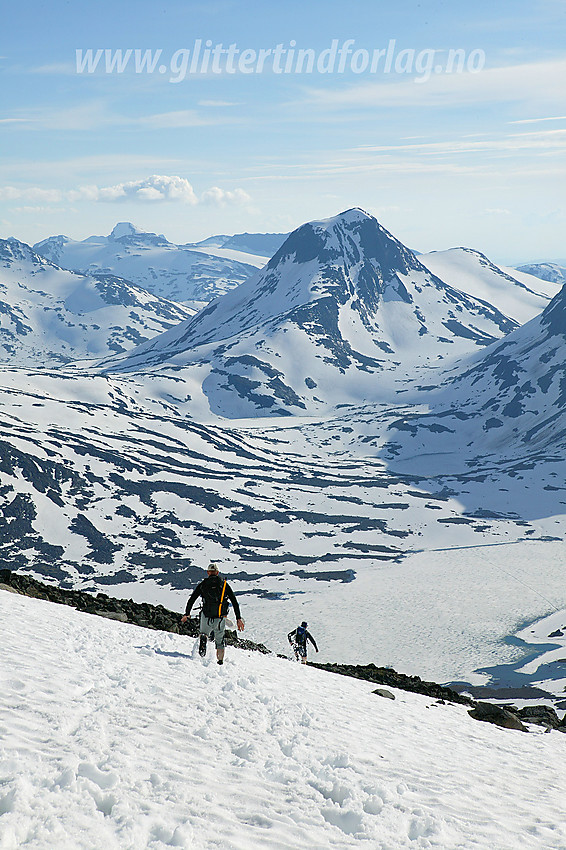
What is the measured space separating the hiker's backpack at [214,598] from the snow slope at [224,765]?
1301mm

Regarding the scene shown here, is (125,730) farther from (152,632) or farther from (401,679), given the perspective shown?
(401,679)

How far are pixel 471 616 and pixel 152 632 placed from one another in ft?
227

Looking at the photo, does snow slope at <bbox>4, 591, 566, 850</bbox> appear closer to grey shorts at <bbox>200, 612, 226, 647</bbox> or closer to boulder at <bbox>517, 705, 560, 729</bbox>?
grey shorts at <bbox>200, 612, 226, 647</bbox>

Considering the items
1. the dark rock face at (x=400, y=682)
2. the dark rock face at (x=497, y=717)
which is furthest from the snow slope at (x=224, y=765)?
the dark rock face at (x=400, y=682)

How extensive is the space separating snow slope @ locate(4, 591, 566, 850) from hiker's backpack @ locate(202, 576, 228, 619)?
1301mm

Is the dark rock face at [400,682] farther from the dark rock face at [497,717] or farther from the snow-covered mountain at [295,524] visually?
the snow-covered mountain at [295,524]

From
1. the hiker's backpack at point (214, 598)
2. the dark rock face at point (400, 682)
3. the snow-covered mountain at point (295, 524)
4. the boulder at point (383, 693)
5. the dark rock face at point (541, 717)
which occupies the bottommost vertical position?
the dark rock face at point (541, 717)

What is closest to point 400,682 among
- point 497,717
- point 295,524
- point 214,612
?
point 497,717

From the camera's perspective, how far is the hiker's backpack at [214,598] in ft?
61.0

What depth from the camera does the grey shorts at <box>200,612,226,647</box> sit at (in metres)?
18.6

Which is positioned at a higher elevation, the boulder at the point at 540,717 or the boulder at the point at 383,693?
the boulder at the point at 383,693

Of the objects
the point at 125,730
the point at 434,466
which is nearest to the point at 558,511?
the point at 434,466

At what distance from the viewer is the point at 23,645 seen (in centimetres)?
1608

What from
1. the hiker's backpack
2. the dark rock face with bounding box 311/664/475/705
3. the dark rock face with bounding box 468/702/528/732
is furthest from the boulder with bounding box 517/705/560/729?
the hiker's backpack
